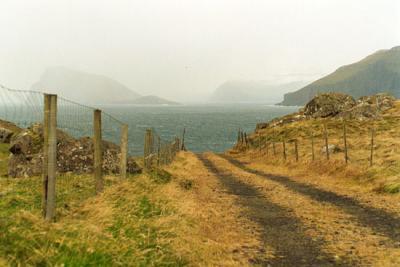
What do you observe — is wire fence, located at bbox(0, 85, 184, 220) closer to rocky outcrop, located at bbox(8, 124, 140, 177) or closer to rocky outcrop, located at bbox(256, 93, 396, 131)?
rocky outcrop, located at bbox(8, 124, 140, 177)

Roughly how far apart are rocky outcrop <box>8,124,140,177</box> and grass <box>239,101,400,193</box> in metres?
10.6

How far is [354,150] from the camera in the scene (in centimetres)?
2798

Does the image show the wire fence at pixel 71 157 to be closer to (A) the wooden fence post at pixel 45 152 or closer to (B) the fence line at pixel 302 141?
(A) the wooden fence post at pixel 45 152

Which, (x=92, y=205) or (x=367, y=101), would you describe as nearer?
(x=92, y=205)

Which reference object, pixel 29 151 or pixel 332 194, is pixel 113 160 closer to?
pixel 29 151

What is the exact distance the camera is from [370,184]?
16.3 meters

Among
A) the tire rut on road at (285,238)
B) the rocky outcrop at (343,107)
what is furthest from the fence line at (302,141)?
the tire rut on road at (285,238)

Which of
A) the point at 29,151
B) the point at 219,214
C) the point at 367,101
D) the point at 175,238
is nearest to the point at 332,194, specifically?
the point at 219,214

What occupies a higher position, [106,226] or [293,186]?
[106,226]

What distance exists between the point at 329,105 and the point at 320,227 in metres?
45.2

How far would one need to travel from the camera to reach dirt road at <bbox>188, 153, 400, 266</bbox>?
7.72m

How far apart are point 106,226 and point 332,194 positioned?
10128 millimetres

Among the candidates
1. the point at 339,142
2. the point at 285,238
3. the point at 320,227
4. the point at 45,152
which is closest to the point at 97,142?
the point at 45,152

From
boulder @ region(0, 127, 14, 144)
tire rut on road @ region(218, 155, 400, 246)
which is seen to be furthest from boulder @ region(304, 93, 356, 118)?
boulder @ region(0, 127, 14, 144)
